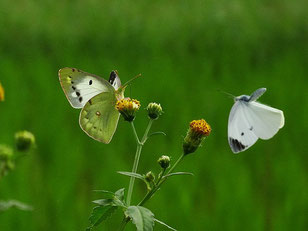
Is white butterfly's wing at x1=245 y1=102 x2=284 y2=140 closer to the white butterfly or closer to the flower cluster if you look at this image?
the white butterfly

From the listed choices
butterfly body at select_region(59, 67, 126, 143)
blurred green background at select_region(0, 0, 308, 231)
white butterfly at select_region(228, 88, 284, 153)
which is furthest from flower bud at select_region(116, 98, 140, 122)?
blurred green background at select_region(0, 0, 308, 231)

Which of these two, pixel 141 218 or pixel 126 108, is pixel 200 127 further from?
pixel 141 218

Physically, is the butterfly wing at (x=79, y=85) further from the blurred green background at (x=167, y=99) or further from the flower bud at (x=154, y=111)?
the blurred green background at (x=167, y=99)

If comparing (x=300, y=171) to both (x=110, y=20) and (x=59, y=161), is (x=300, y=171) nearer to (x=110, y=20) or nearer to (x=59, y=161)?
(x=59, y=161)

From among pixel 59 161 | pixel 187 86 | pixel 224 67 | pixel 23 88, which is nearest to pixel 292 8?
pixel 224 67

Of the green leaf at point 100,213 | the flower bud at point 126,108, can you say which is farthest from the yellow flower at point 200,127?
the green leaf at point 100,213
